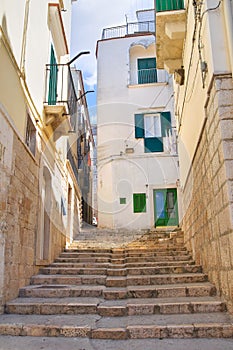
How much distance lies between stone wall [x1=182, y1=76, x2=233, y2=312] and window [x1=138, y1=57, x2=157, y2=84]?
36.0 ft

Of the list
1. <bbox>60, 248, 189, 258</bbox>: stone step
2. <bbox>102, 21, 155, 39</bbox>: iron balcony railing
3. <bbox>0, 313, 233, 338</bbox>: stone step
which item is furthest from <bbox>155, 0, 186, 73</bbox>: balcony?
<bbox>102, 21, 155, 39</bbox>: iron balcony railing

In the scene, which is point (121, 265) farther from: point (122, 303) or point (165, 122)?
point (165, 122)

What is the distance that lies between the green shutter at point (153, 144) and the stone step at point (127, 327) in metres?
10.9

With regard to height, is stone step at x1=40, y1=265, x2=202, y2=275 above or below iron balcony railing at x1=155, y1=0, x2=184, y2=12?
below

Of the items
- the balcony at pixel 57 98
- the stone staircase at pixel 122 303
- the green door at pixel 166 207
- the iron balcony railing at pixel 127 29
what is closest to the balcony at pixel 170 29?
the balcony at pixel 57 98

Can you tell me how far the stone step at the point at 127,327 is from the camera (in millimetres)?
3729

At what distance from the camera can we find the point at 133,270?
21.6 feet

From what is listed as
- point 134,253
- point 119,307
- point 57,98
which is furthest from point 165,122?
point 119,307

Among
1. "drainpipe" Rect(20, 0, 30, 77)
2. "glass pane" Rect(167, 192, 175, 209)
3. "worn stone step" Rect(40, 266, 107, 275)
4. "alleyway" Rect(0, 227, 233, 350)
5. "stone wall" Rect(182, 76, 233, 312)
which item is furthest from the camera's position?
"glass pane" Rect(167, 192, 175, 209)

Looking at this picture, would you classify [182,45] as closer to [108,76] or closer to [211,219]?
[211,219]

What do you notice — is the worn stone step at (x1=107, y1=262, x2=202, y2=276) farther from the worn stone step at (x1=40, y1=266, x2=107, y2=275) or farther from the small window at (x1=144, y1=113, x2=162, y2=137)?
the small window at (x1=144, y1=113, x2=162, y2=137)

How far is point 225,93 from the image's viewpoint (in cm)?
427

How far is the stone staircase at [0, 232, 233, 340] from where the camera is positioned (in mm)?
3795

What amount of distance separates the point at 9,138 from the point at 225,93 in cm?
334
